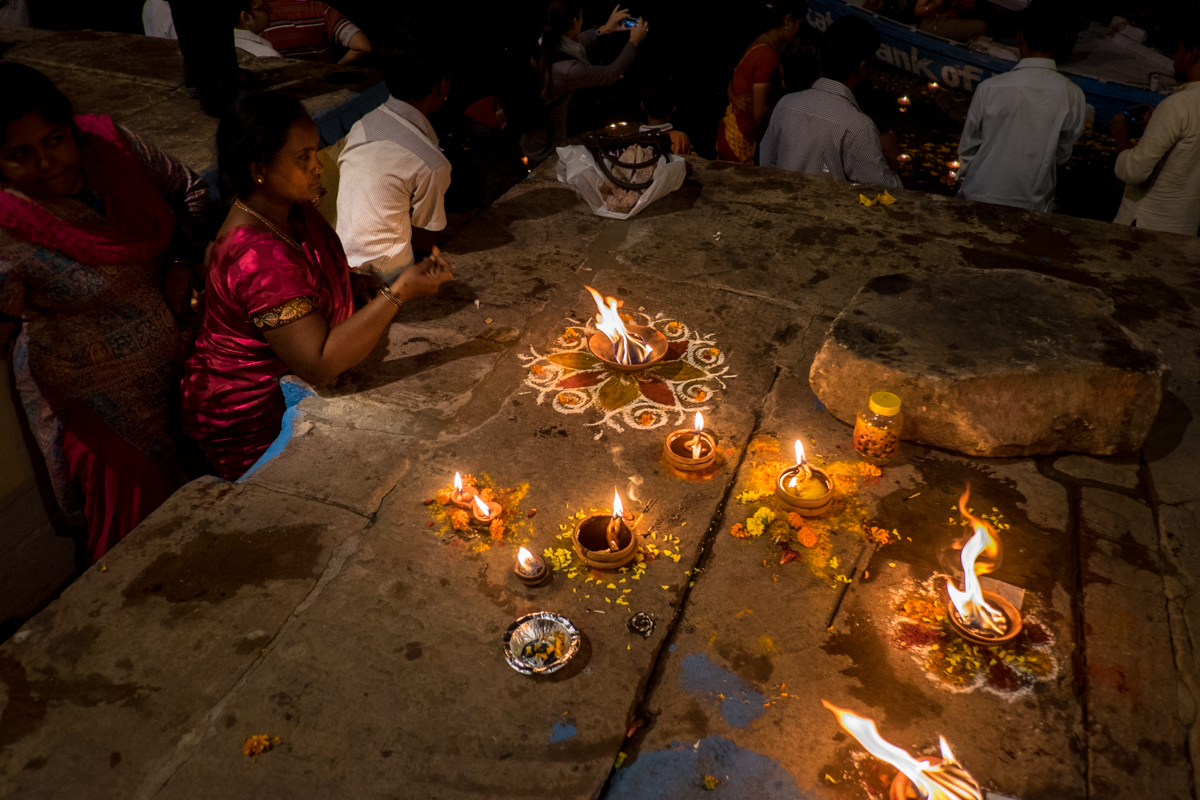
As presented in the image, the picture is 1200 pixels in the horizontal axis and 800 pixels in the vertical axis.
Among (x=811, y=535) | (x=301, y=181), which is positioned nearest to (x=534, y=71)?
(x=301, y=181)

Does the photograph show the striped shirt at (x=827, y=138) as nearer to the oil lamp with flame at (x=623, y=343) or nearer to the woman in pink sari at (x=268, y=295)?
the oil lamp with flame at (x=623, y=343)

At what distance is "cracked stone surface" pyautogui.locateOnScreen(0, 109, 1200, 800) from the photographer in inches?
80.0

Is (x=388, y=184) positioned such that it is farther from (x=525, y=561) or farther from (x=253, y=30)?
(x=253, y=30)

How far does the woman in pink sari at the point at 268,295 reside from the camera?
2.80 metres

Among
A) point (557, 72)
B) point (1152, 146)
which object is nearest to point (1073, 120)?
point (1152, 146)

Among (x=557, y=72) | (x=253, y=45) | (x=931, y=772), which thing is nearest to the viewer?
(x=931, y=772)

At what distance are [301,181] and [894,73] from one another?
35.2ft

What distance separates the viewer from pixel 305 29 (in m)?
6.69

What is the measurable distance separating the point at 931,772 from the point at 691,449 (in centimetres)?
140

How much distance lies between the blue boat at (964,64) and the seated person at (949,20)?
0.76 feet

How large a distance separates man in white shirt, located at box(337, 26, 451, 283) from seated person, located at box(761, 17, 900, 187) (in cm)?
243

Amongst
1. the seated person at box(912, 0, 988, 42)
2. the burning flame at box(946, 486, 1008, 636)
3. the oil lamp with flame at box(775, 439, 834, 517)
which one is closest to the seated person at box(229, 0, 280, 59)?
the oil lamp with flame at box(775, 439, 834, 517)

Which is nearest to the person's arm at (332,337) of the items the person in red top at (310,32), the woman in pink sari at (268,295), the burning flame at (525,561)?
the woman in pink sari at (268,295)

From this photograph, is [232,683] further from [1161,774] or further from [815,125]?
[815,125]
